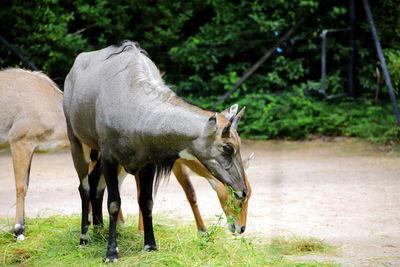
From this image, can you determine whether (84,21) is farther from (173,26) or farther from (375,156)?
Answer: (375,156)

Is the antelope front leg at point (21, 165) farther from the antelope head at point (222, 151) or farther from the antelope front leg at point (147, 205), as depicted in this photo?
the antelope head at point (222, 151)

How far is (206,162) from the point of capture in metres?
4.17

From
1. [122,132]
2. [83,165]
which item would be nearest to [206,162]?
[122,132]

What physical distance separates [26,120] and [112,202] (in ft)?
7.06

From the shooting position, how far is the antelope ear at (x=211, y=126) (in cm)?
401

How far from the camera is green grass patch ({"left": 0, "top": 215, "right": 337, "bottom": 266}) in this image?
4473mm

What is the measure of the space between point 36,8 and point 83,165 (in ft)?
26.4

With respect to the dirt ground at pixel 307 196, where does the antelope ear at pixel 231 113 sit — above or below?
above

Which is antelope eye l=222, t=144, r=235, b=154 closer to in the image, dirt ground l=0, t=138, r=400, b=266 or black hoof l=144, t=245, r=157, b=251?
black hoof l=144, t=245, r=157, b=251

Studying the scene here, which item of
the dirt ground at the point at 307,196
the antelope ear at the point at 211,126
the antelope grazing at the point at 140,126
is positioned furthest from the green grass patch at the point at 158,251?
the antelope ear at the point at 211,126

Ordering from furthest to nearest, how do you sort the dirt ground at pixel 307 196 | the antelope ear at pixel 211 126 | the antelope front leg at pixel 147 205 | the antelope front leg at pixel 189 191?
1. the antelope front leg at pixel 189 191
2. the dirt ground at pixel 307 196
3. the antelope front leg at pixel 147 205
4. the antelope ear at pixel 211 126

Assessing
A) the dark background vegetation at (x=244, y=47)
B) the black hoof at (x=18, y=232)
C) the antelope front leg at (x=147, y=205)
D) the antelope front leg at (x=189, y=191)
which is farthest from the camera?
the dark background vegetation at (x=244, y=47)

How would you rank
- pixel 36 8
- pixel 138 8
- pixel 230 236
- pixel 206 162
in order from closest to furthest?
pixel 206 162 < pixel 230 236 < pixel 36 8 < pixel 138 8

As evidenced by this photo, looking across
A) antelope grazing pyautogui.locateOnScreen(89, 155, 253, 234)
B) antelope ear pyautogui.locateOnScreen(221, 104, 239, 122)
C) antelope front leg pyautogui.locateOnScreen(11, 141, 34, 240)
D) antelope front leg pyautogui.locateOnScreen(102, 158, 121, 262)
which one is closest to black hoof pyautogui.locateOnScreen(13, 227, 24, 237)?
antelope front leg pyautogui.locateOnScreen(11, 141, 34, 240)
